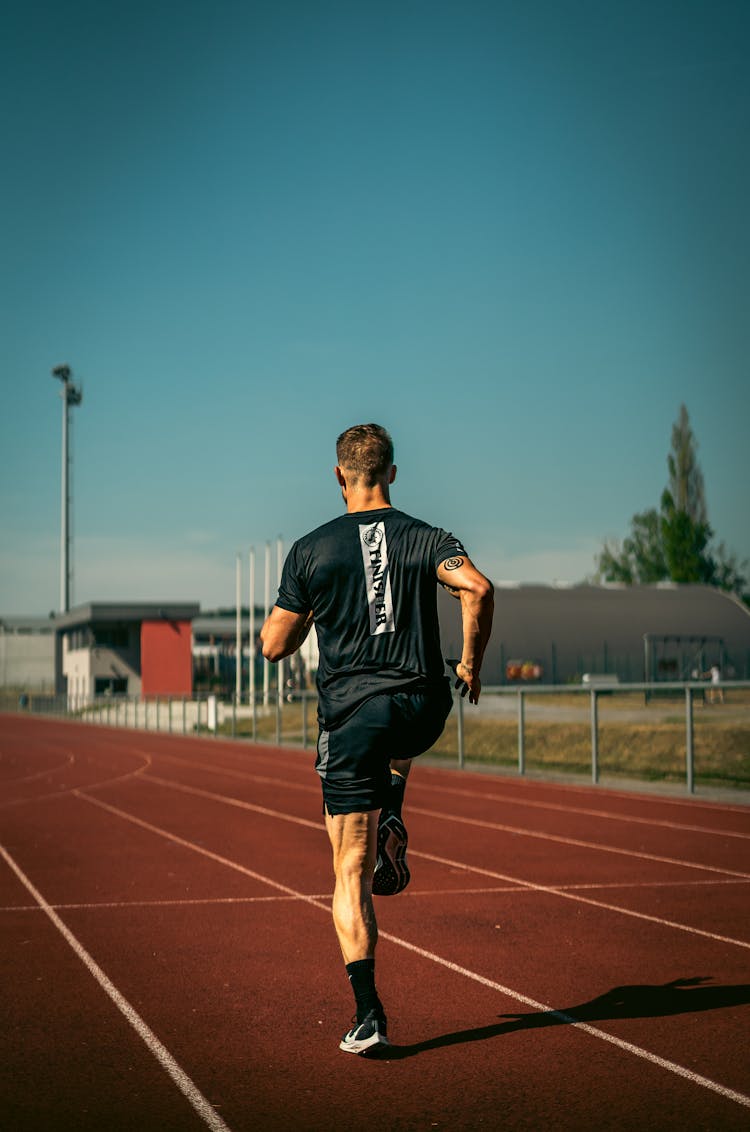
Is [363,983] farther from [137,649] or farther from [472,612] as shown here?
[137,649]

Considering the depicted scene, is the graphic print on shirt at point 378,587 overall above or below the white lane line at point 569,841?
above

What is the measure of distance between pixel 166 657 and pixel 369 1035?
246 ft

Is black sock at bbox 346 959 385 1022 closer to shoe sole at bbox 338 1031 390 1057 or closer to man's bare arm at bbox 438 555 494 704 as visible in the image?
shoe sole at bbox 338 1031 390 1057

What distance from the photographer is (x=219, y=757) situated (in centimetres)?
2803

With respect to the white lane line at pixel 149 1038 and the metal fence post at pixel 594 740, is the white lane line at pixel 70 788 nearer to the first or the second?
the metal fence post at pixel 594 740

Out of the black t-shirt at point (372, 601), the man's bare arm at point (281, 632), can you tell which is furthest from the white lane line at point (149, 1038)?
the man's bare arm at point (281, 632)

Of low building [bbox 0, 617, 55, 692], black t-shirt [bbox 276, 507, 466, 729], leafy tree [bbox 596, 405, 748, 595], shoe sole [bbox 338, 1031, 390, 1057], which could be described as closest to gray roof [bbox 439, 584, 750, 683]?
leafy tree [bbox 596, 405, 748, 595]

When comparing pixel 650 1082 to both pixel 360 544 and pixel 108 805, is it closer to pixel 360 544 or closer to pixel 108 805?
pixel 360 544

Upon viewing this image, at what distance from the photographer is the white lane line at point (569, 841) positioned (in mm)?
9837

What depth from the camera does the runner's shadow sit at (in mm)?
4914

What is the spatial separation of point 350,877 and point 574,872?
567 centimetres

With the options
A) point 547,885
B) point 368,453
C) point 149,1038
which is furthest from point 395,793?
point 547,885

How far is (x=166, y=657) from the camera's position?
78375mm

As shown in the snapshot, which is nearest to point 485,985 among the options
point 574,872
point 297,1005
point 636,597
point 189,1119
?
point 297,1005
